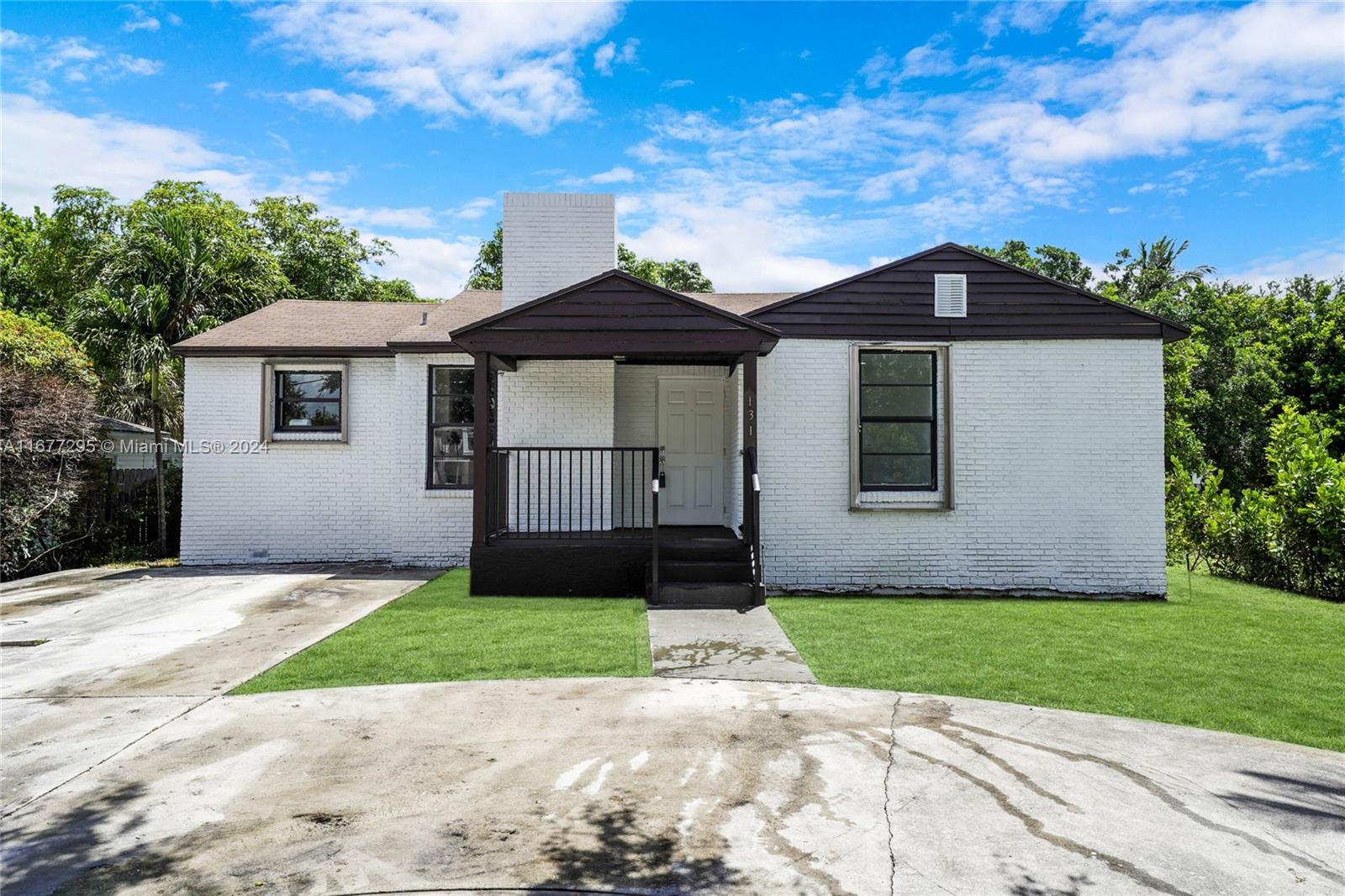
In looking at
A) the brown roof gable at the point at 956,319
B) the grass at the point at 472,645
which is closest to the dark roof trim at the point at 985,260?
the brown roof gable at the point at 956,319

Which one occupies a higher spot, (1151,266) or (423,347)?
(1151,266)

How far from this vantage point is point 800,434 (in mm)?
9320

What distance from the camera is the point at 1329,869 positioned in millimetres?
2982

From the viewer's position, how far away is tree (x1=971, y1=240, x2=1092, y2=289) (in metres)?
27.3

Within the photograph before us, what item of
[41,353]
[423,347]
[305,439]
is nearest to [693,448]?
[423,347]

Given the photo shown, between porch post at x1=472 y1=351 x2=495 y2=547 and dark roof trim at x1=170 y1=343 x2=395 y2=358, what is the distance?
3.32 metres

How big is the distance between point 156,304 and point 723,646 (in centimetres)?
1122

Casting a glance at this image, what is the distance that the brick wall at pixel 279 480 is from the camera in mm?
11641

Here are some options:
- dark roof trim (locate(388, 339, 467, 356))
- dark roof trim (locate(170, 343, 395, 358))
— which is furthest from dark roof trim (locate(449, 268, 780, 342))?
dark roof trim (locate(170, 343, 395, 358))

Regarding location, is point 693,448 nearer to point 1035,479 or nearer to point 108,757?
point 1035,479

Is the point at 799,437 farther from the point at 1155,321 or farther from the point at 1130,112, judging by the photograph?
the point at 1130,112

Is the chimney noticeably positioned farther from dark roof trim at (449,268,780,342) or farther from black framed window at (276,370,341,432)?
black framed window at (276,370,341,432)

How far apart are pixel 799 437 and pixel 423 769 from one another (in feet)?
20.7

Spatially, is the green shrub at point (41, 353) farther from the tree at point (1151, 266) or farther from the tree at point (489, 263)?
the tree at point (1151, 266)
